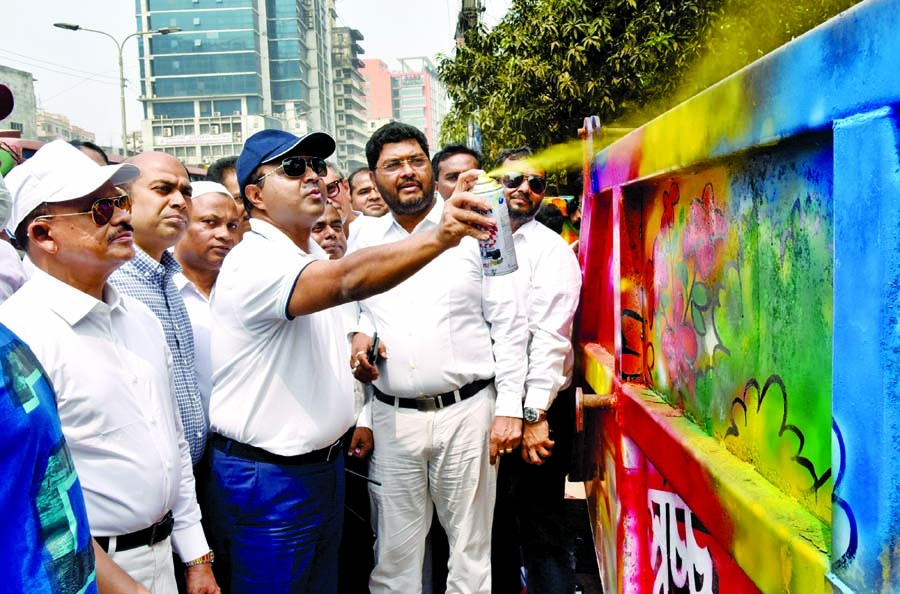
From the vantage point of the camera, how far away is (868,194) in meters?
1.01

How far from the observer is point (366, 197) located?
6.25 m

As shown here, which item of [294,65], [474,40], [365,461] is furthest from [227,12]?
[365,461]

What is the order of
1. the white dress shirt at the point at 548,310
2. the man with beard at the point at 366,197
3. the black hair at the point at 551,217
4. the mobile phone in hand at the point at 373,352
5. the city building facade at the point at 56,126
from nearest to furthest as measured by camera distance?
the mobile phone in hand at the point at 373,352, the white dress shirt at the point at 548,310, the man with beard at the point at 366,197, the black hair at the point at 551,217, the city building facade at the point at 56,126

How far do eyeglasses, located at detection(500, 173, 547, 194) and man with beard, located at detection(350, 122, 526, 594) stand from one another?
2.13 ft

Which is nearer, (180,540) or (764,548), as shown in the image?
(764,548)

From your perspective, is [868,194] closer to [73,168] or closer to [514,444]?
[73,168]

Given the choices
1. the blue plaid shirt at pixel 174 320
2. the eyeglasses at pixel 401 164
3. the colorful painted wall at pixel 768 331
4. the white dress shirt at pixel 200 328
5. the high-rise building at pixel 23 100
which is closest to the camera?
the colorful painted wall at pixel 768 331

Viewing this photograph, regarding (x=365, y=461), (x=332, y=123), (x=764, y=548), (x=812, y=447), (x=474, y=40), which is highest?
(x=332, y=123)

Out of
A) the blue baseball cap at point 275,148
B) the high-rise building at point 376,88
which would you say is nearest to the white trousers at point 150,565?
the blue baseball cap at point 275,148

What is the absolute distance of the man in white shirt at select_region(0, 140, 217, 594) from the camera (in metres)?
1.88

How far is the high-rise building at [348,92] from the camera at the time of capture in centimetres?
13488

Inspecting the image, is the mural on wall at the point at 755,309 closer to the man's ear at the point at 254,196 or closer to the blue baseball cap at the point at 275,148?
the blue baseball cap at the point at 275,148

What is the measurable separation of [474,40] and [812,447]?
11636 mm

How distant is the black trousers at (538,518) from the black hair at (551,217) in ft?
9.71
